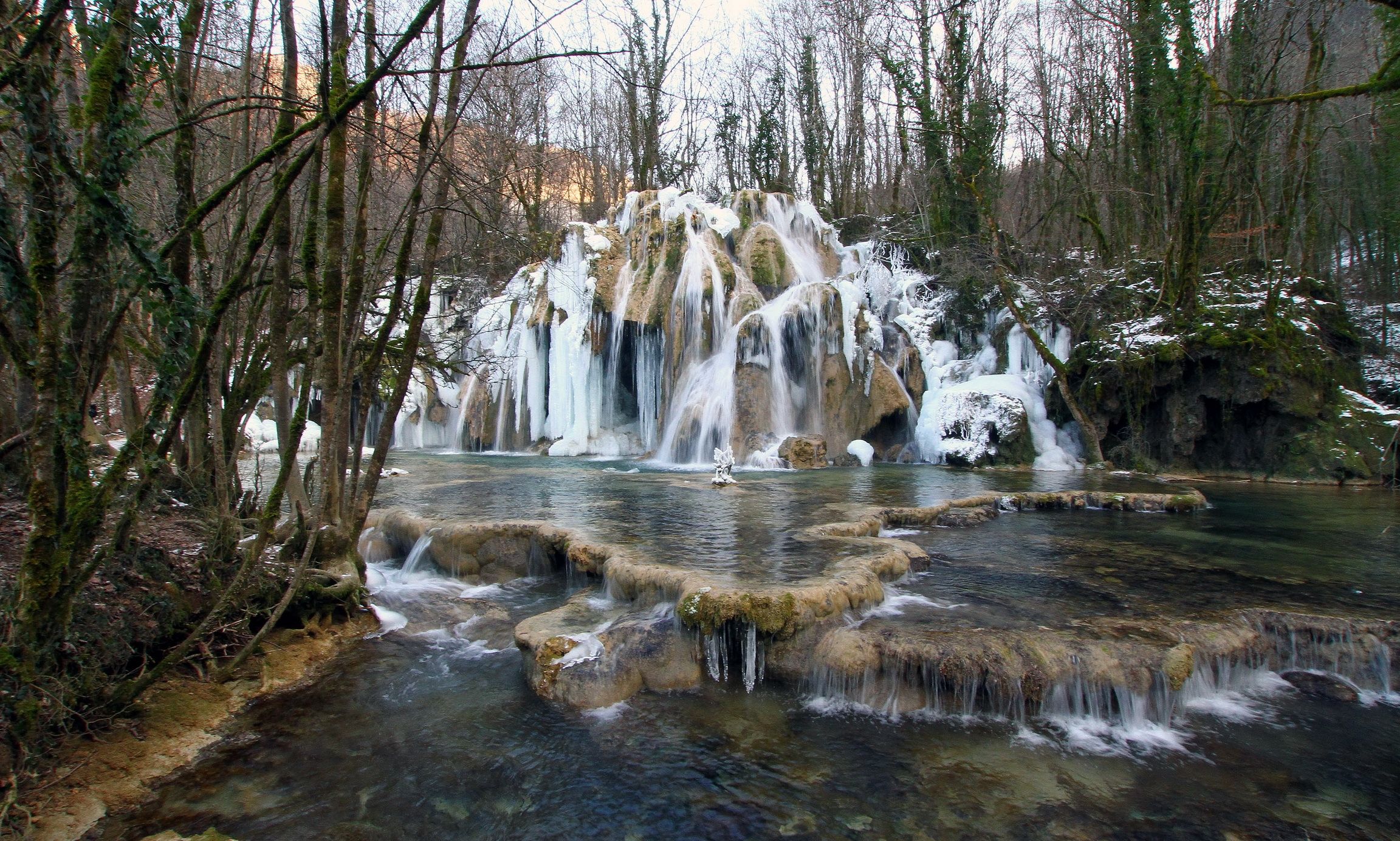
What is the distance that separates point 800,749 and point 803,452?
34.7 feet

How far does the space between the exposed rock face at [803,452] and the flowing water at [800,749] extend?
302 inches

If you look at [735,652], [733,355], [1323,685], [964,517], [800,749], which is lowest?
[800,749]

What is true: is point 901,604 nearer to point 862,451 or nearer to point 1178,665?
point 1178,665

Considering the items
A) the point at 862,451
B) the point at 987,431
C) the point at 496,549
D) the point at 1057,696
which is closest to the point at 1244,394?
the point at 987,431

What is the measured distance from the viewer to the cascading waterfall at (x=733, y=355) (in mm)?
15391

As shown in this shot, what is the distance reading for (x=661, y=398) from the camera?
1728 cm

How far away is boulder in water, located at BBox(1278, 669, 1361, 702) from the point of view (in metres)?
4.22

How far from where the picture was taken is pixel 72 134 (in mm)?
3230

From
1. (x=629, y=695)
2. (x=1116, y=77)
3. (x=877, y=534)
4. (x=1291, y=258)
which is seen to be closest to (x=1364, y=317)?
(x=1291, y=258)

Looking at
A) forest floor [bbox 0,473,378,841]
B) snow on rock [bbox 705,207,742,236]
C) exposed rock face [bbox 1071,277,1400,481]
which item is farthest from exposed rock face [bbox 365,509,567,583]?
snow on rock [bbox 705,207,742,236]

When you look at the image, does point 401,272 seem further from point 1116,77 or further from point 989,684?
point 1116,77

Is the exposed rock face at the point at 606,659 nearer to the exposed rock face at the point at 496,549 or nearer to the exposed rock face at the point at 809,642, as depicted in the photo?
the exposed rock face at the point at 809,642

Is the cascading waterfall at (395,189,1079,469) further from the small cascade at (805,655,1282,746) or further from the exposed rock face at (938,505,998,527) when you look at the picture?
the small cascade at (805,655,1282,746)

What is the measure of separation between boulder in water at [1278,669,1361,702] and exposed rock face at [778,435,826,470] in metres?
9.57
